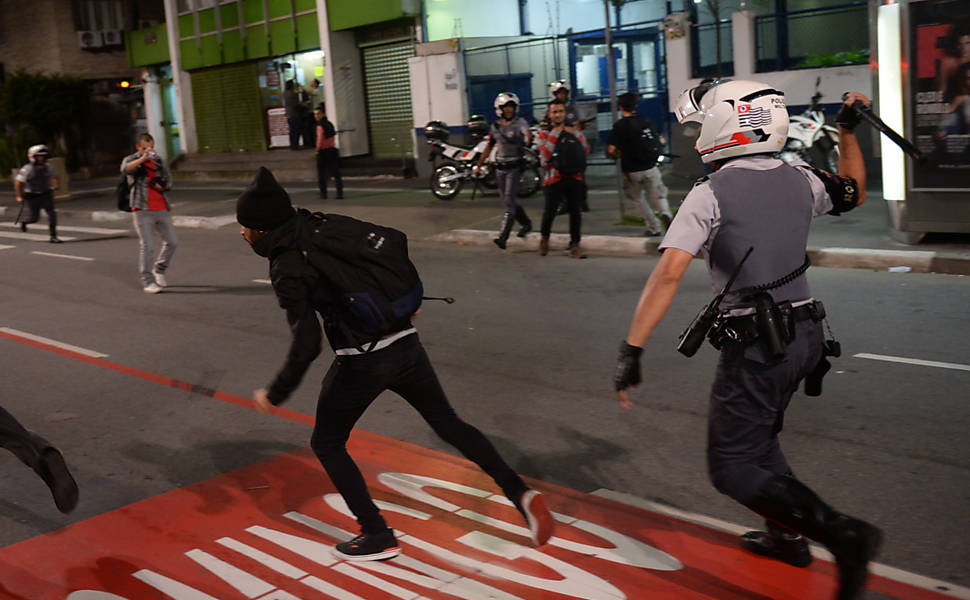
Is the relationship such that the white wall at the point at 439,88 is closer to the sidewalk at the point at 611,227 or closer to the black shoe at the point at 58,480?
the sidewalk at the point at 611,227

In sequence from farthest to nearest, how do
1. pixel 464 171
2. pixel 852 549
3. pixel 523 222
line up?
pixel 464 171, pixel 523 222, pixel 852 549

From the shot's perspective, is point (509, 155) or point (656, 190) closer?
point (656, 190)

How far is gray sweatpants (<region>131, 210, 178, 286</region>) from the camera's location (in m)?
12.0

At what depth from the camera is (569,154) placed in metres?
12.1

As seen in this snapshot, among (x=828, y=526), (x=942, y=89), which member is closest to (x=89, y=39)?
(x=942, y=89)

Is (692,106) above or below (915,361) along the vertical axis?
above

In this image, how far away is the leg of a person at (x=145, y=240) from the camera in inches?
471

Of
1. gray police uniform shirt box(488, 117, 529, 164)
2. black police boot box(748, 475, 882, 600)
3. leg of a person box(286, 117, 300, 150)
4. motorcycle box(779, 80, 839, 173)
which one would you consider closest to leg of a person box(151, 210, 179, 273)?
gray police uniform shirt box(488, 117, 529, 164)

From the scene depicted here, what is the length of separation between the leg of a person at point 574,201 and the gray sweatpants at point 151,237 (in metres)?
4.73

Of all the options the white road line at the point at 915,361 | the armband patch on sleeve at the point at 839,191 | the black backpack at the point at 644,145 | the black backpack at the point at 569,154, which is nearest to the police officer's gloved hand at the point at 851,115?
the armband patch on sleeve at the point at 839,191

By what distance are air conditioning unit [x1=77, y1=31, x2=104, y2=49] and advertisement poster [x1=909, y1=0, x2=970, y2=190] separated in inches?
1395

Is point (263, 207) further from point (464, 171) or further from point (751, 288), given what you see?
point (464, 171)

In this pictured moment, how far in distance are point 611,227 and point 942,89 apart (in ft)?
16.2

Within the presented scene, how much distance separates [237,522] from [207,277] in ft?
28.4
